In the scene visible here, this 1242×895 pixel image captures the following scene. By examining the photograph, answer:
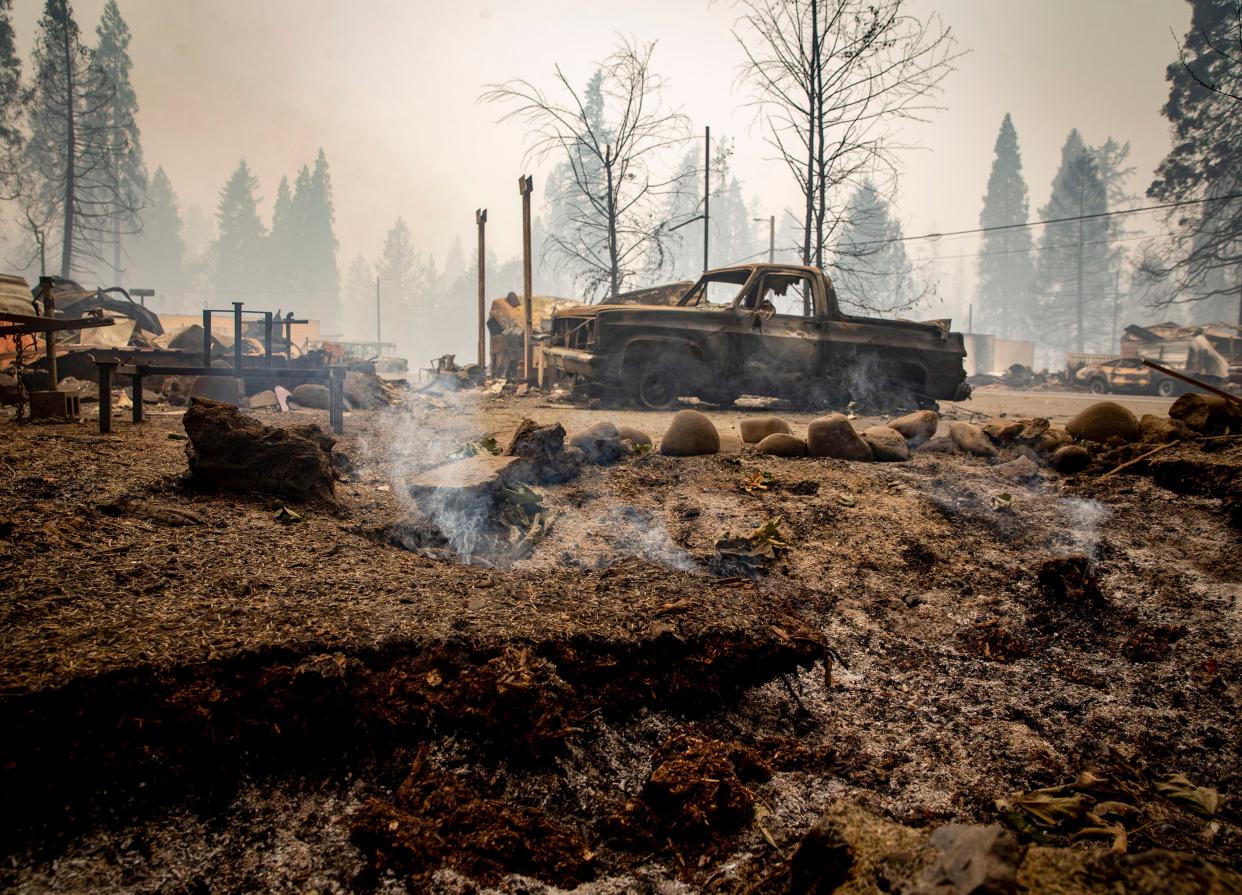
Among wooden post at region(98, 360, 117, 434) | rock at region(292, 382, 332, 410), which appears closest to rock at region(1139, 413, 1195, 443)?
wooden post at region(98, 360, 117, 434)

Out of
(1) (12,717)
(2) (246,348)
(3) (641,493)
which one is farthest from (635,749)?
(2) (246,348)

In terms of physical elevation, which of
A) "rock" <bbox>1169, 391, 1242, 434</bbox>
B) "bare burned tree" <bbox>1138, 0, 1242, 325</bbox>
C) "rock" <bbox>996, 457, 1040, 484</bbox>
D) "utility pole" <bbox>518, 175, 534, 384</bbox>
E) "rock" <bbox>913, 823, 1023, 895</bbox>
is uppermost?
"bare burned tree" <bbox>1138, 0, 1242, 325</bbox>

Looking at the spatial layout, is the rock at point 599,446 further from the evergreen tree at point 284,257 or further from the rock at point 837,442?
the evergreen tree at point 284,257

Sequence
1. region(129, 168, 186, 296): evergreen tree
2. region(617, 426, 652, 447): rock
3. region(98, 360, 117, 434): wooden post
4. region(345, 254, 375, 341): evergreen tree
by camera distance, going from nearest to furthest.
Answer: region(98, 360, 117, 434): wooden post, region(617, 426, 652, 447): rock, region(129, 168, 186, 296): evergreen tree, region(345, 254, 375, 341): evergreen tree

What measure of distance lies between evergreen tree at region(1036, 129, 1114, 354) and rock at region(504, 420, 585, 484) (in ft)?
189

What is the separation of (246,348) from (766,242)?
81.4 metres

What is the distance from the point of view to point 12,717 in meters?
1.67

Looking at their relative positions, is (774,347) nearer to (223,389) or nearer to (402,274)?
(223,389)

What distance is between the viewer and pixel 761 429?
639 cm

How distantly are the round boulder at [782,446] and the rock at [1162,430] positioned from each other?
2.62 metres

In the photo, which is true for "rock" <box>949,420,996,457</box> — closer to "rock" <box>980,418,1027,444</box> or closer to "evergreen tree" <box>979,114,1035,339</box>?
"rock" <box>980,418,1027,444</box>

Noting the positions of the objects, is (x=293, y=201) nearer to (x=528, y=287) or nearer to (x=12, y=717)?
(x=528, y=287)

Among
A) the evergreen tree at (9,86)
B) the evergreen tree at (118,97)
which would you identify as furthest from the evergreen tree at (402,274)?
the evergreen tree at (9,86)

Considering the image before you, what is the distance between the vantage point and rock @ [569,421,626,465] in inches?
219
